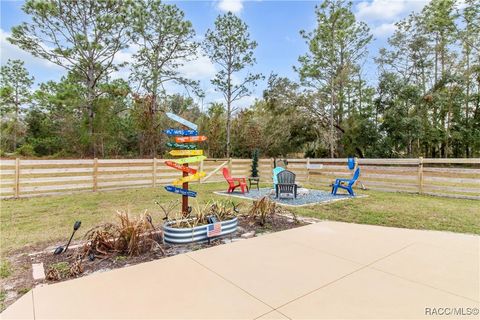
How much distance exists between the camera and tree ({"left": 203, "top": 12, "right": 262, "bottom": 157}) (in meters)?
14.5

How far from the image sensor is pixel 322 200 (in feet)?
22.5

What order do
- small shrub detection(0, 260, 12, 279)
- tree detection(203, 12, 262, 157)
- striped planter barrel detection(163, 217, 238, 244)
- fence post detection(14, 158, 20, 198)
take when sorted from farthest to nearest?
tree detection(203, 12, 262, 157) → fence post detection(14, 158, 20, 198) → striped planter barrel detection(163, 217, 238, 244) → small shrub detection(0, 260, 12, 279)

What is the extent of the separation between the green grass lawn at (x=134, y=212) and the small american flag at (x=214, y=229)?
4.82 feet

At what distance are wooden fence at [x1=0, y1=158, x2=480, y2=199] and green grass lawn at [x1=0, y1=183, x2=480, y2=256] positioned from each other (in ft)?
1.98

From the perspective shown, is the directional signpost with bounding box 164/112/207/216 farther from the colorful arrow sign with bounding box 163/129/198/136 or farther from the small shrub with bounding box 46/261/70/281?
the small shrub with bounding box 46/261/70/281

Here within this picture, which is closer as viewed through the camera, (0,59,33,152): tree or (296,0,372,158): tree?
(296,0,372,158): tree

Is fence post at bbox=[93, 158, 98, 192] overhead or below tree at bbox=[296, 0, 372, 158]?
below

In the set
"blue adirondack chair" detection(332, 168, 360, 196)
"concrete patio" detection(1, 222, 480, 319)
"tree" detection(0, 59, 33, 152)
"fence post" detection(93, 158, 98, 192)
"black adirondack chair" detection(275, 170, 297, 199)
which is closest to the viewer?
"concrete patio" detection(1, 222, 480, 319)

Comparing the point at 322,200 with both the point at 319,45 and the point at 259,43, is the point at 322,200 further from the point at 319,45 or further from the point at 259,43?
the point at 319,45

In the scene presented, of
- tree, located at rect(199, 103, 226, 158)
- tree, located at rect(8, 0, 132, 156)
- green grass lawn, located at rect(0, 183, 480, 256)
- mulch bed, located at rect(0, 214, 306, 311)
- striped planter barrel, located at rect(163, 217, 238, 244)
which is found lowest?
green grass lawn, located at rect(0, 183, 480, 256)

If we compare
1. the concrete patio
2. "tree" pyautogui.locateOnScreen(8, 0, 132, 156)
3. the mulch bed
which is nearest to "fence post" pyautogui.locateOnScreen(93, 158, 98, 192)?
"tree" pyautogui.locateOnScreen(8, 0, 132, 156)

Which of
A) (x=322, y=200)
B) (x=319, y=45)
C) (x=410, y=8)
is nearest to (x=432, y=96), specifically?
(x=410, y=8)

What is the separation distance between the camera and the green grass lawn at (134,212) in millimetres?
4004

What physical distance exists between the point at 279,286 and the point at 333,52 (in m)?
16.5
